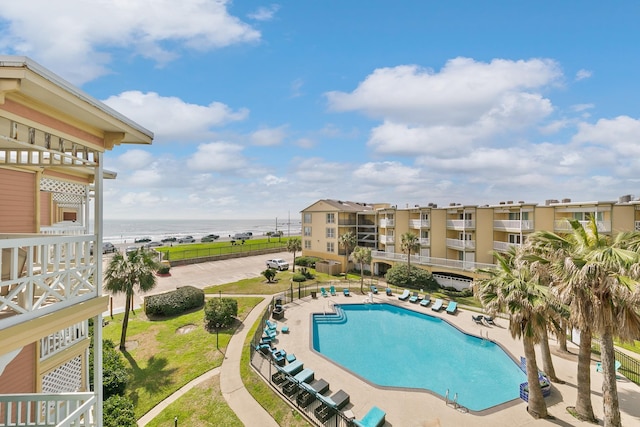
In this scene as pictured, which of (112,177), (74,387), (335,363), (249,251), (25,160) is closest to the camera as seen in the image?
(25,160)

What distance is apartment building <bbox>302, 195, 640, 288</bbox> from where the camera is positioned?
29312mm

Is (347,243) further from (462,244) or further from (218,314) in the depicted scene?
(218,314)

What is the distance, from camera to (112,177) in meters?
14.8

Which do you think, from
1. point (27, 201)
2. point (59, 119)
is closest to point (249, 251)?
point (27, 201)

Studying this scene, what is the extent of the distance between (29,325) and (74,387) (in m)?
8.72

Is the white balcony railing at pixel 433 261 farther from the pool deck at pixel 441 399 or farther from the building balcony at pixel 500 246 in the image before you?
the pool deck at pixel 441 399

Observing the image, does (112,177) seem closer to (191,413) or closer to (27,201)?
(27,201)

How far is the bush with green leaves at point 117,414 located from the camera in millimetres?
10516

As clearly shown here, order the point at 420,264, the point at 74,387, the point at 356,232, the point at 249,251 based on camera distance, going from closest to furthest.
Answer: the point at 74,387, the point at 420,264, the point at 356,232, the point at 249,251

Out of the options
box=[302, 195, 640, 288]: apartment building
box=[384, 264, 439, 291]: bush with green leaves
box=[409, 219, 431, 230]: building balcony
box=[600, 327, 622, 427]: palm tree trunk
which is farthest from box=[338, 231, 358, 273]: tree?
box=[600, 327, 622, 427]: palm tree trunk

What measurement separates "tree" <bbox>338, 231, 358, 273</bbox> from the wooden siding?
34997 mm

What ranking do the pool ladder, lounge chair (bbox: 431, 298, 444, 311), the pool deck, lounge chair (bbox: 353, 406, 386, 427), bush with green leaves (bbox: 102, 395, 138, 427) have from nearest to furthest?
1. bush with green leaves (bbox: 102, 395, 138, 427)
2. lounge chair (bbox: 353, 406, 386, 427)
3. the pool deck
4. the pool ladder
5. lounge chair (bbox: 431, 298, 444, 311)

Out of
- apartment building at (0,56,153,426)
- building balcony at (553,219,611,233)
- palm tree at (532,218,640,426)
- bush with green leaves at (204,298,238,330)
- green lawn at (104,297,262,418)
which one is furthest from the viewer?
building balcony at (553,219,611,233)

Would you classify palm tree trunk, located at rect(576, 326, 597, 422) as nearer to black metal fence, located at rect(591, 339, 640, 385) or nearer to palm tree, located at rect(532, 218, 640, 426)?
palm tree, located at rect(532, 218, 640, 426)
